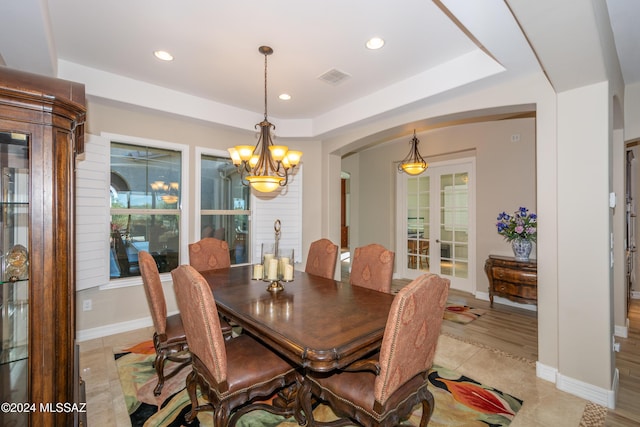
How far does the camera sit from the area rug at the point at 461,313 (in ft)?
13.3

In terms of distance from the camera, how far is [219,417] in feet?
5.27

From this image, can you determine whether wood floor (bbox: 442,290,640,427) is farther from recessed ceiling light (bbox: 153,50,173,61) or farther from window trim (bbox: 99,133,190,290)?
recessed ceiling light (bbox: 153,50,173,61)

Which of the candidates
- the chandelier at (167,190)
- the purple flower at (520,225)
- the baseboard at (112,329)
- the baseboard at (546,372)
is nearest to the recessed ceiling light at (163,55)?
the chandelier at (167,190)

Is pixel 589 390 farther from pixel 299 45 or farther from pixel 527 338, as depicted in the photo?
pixel 299 45

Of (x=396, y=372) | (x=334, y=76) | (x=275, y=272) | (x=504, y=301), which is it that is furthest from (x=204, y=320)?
(x=504, y=301)

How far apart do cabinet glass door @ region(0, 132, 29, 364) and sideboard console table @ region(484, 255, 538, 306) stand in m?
4.76

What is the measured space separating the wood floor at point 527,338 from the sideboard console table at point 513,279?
1.00ft

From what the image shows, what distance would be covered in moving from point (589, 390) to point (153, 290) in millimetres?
3347

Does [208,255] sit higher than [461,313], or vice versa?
[208,255]

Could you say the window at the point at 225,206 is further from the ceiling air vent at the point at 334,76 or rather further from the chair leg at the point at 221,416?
the chair leg at the point at 221,416

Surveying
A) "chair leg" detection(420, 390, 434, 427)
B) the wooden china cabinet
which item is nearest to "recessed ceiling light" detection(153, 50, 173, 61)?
the wooden china cabinet

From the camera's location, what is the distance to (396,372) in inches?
57.6

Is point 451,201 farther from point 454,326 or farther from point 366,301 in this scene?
point 366,301

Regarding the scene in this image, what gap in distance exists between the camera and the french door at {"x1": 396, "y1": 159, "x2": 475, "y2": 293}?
5.45 metres
